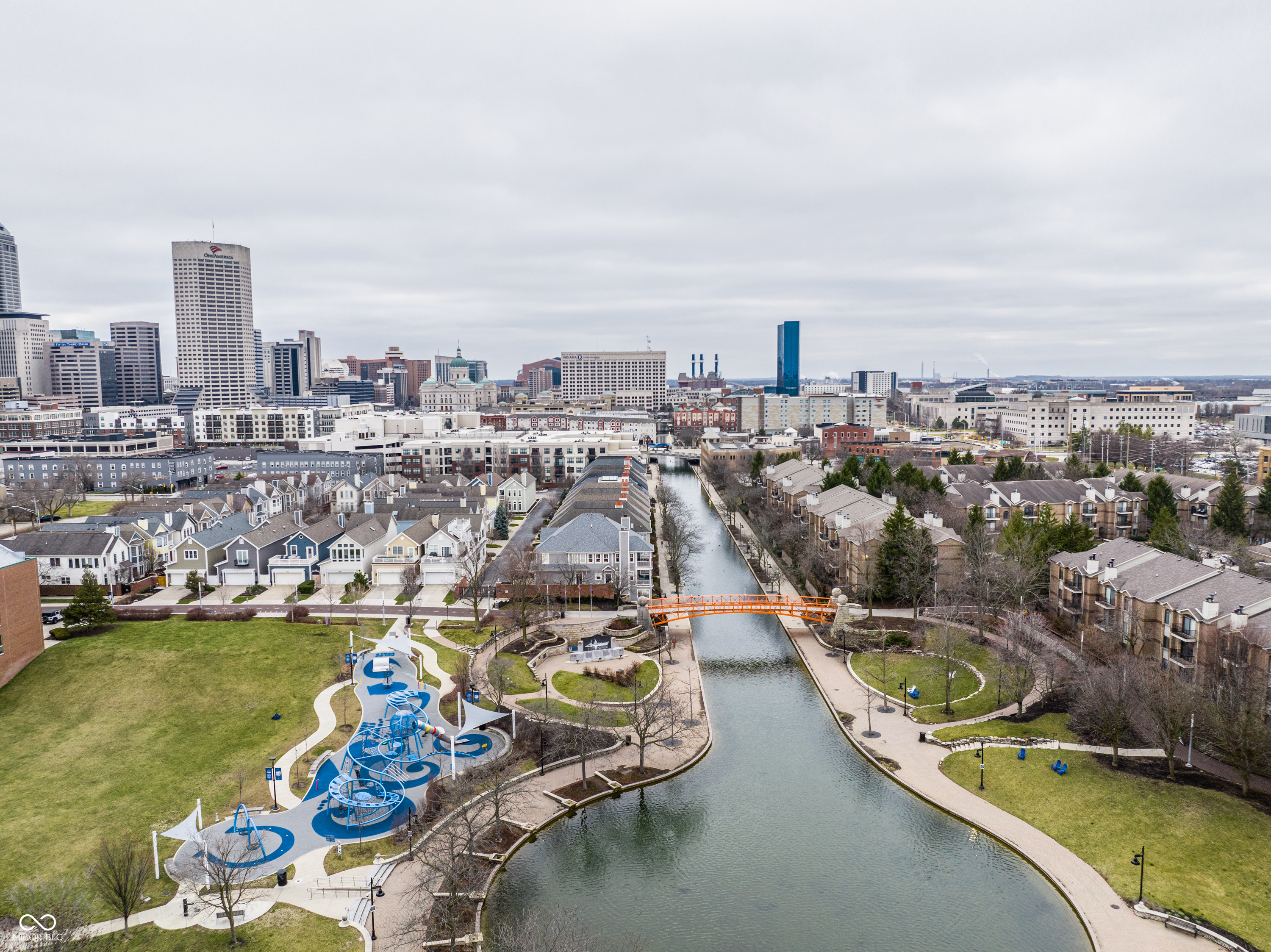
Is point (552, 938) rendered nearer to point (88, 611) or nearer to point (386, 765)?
point (386, 765)

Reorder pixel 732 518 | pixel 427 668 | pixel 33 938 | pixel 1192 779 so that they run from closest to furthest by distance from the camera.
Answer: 1. pixel 33 938
2. pixel 1192 779
3. pixel 427 668
4. pixel 732 518

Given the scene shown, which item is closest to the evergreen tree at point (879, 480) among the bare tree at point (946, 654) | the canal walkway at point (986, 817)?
the bare tree at point (946, 654)

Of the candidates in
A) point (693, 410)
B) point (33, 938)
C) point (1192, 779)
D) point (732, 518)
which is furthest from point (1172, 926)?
point (693, 410)

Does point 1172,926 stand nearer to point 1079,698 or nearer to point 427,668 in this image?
point 1079,698

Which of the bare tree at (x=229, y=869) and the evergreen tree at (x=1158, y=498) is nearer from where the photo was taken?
the bare tree at (x=229, y=869)

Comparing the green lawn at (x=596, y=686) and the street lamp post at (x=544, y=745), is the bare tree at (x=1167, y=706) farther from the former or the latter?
the street lamp post at (x=544, y=745)

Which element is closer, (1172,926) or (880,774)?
(1172,926)

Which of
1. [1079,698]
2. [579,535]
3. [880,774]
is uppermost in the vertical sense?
[579,535]
